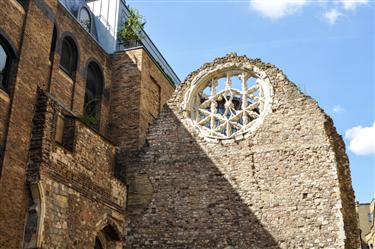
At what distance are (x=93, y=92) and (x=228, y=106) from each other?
4.92m

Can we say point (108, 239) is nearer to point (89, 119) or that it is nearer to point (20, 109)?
point (89, 119)

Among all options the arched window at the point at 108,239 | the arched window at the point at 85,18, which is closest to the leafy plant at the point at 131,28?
the arched window at the point at 85,18

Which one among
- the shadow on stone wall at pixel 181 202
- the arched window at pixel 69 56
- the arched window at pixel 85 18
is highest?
the arched window at pixel 85 18

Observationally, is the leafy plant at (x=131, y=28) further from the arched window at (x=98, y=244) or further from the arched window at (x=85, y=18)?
the arched window at (x=98, y=244)

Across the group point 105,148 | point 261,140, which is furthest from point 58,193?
point 261,140

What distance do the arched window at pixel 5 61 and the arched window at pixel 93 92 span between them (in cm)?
497

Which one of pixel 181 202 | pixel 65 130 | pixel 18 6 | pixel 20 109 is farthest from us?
pixel 181 202

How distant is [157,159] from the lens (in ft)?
48.3

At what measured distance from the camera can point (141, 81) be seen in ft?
56.7

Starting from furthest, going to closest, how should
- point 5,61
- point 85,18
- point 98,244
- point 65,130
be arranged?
point 85,18 → point 98,244 → point 65,130 → point 5,61

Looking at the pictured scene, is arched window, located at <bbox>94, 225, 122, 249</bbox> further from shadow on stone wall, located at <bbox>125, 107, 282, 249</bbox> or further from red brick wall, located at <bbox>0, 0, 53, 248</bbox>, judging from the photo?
red brick wall, located at <bbox>0, 0, 53, 248</bbox>

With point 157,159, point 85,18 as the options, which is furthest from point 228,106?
point 85,18

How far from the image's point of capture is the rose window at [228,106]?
572 inches

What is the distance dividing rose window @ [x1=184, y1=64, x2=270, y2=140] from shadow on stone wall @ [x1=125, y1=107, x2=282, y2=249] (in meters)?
0.68
